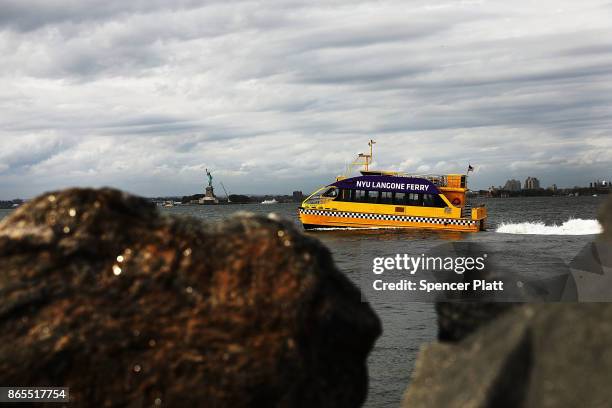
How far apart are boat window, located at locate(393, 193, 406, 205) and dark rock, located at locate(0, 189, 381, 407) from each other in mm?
38436

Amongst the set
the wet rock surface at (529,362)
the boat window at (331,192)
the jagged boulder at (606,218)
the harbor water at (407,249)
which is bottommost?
the harbor water at (407,249)

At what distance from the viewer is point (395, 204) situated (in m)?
42.1

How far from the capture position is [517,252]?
30688 millimetres

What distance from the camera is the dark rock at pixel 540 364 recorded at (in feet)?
11.3

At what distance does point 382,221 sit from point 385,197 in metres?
1.65

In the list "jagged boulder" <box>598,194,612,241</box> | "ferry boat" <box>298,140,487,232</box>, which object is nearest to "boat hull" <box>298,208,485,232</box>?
"ferry boat" <box>298,140,487,232</box>

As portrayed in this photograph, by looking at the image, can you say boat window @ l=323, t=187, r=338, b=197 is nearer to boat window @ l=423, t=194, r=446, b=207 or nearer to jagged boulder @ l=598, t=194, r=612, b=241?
boat window @ l=423, t=194, r=446, b=207

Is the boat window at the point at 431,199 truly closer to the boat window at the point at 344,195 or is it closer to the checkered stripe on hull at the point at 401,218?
the checkered stripe on hull at the point at 401,218

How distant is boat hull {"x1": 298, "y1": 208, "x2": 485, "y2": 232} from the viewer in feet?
137

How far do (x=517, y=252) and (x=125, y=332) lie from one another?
95.3ft

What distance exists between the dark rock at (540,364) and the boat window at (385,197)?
38.5 metres

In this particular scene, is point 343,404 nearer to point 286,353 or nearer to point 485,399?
point 286,353

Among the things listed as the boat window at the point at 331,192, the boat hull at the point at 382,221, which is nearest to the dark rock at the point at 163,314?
the boat hull at the point at 382,221

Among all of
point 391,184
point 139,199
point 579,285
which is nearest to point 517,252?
point 391,184
